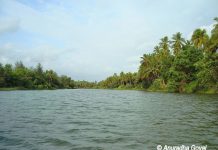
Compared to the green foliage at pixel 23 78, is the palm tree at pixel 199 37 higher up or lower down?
higher up

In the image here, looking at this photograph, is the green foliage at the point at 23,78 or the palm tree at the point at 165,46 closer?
the palm tree at the point at 165,46

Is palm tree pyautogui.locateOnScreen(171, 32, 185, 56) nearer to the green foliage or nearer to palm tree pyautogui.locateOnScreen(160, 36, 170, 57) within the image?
palm tree pyautogui.locateOnScreen(160, 36, 170, 57)

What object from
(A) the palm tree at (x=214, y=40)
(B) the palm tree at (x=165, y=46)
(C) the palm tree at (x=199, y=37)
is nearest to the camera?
(A) the palm tree at (x=214, y=40)

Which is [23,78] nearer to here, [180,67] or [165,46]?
[165,46]

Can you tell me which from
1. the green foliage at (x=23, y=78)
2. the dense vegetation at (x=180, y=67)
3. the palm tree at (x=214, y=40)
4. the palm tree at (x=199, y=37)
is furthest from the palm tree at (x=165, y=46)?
the green foliage at (x=23, y=78)

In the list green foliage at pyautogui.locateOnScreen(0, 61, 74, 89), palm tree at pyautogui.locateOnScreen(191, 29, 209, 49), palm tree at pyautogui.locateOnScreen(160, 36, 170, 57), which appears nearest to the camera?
palm tree at pyautogui.locateOnScreen(191, 29, 209, 49)

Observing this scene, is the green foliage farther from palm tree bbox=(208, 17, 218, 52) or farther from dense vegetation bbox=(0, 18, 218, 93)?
palm tree bbox=(208, 17, 218, 52)

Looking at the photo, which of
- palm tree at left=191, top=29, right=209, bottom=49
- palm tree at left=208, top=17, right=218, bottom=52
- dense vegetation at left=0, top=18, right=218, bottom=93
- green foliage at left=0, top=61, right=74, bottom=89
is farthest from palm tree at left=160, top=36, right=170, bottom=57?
green foliage at left=0, top=61, right=74, bottom=89

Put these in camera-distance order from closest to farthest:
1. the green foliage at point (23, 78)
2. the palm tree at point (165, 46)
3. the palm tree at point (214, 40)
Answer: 1. the palm tree at point (214, 40)
2. the palm tree at point (165, 46)
3. the green foliage at point (23, 78)

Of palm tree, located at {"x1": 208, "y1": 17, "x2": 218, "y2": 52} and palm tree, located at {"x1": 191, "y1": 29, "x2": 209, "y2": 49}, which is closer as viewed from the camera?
palm tree, located at {"x1": 208, "y1": 17, "x2": 218, "y2": 52}

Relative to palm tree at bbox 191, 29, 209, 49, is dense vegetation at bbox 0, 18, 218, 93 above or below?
below

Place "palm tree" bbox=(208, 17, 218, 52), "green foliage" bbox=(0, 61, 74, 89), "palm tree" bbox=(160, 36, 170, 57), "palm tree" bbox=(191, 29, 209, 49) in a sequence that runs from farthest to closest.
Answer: "green foliage" bbox=(0, 61, 74, 89)
"palm tree" bbox=(160, 36, 170, 57)
"palm tree" bbox=(191, 29, 209, 49)
"palm tree" bbox=(208, 17, 218, 52)

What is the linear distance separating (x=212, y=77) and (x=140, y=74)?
53.9 meters

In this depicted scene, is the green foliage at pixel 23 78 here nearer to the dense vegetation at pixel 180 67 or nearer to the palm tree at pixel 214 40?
the dense vegetation at pixel 180 67
